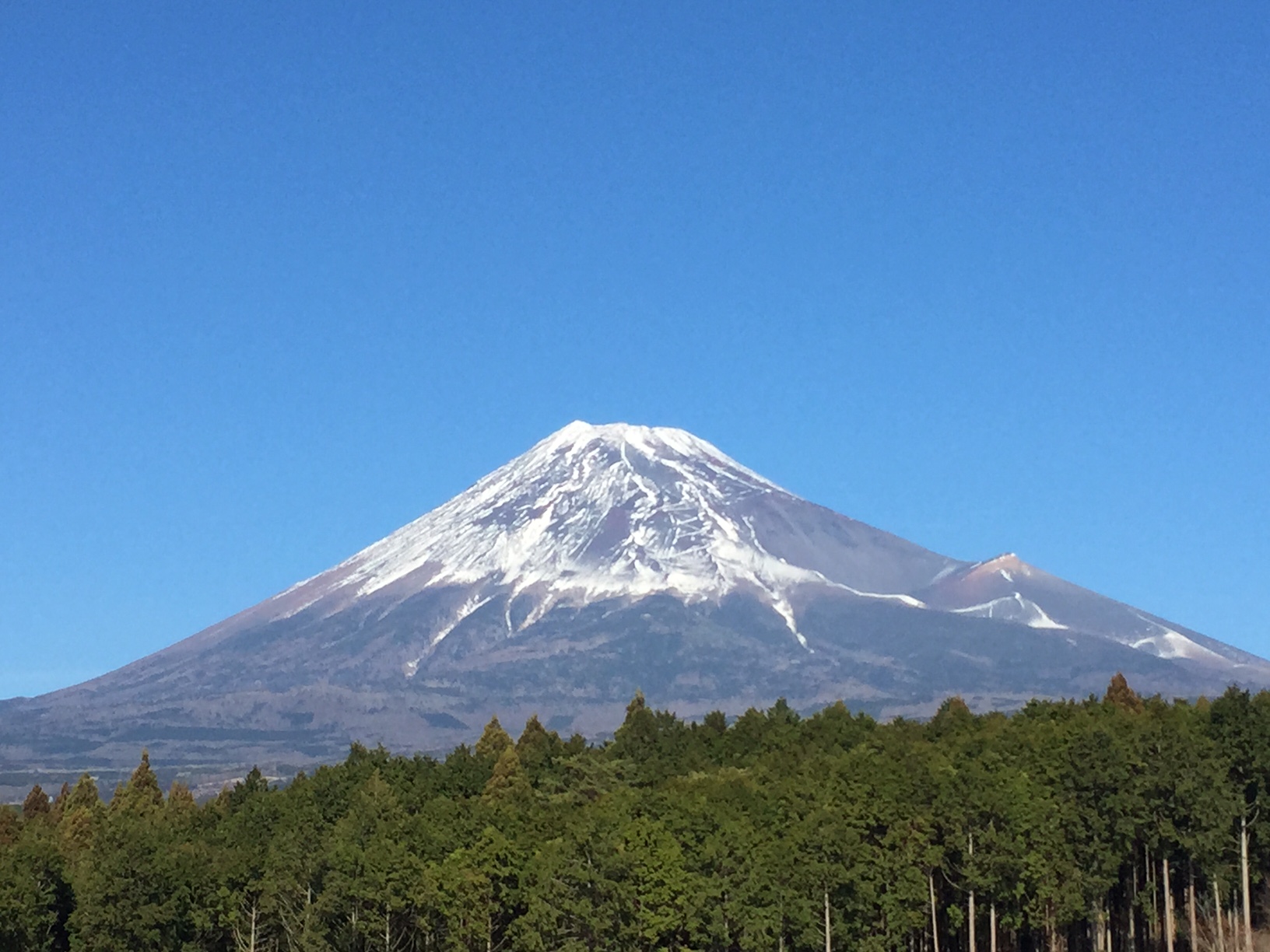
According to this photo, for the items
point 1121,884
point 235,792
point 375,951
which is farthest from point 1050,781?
point 235,792

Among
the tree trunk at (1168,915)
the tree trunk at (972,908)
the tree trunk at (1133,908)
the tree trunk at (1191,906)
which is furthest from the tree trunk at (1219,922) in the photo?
the tree trunk at (972,908)

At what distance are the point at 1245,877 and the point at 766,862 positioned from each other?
760 inches

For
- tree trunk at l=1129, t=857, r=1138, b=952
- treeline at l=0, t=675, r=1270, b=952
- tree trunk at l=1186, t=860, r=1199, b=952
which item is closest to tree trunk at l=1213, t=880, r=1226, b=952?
treeline at l=0, t=675, r=1270, b=952

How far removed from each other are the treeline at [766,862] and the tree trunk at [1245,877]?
0.16 m

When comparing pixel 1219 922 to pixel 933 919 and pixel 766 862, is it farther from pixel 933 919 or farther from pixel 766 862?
pixel 766 862

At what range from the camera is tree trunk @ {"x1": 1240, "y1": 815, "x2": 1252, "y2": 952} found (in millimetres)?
72688

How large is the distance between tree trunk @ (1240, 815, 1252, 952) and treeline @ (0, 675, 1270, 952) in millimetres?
165

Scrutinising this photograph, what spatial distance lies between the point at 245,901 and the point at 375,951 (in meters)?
7.50

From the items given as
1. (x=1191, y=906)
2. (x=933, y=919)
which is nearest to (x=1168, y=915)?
(x=1191, y=906)

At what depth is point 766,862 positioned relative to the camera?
69750 mm

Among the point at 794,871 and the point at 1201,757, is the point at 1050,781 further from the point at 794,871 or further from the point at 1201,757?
the point at 794,871

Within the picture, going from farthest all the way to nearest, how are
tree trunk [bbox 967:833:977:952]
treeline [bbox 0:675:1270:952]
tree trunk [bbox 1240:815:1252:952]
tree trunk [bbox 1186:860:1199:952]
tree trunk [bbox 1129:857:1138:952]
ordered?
tree trunk [bbox 1129:857:1138:952] < tree trunk [bbox 1186:860:1199:952] < tree trunk [bbox 1240:815:1252:952] < tree trunk [bbox 967:833:977:952] < treeline [bbox 0:675:1270:952]

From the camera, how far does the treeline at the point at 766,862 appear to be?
68.2 meters

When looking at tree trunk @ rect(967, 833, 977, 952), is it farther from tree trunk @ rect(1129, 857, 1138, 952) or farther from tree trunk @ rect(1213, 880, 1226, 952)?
tree trunk @ rect(1213, 880, 1226, 952)
